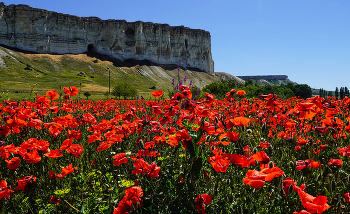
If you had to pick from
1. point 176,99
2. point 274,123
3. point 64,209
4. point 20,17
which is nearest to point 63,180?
point 64,209

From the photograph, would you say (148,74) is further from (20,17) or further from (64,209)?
(64,209)

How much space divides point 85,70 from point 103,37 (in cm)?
2486

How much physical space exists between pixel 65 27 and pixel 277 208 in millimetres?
112735

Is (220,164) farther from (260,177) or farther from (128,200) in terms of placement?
(128,200)

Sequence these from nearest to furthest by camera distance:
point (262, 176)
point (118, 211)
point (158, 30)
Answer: point (262, 176), point (118, 211), point (158, 30)

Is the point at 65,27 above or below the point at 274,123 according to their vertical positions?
above

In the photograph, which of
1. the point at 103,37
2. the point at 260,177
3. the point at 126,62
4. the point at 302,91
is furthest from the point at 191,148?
the point at 302,91

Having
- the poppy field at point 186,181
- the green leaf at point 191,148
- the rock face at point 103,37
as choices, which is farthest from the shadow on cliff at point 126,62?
the green leaf at point 191,148

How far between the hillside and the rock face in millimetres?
4328

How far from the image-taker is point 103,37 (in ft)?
343

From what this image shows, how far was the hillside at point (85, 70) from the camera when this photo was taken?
225 ft

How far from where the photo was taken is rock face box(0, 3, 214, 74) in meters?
86.1

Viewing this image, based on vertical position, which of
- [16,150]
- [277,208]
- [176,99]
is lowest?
[277,208]

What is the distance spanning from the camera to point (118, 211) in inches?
60.2
